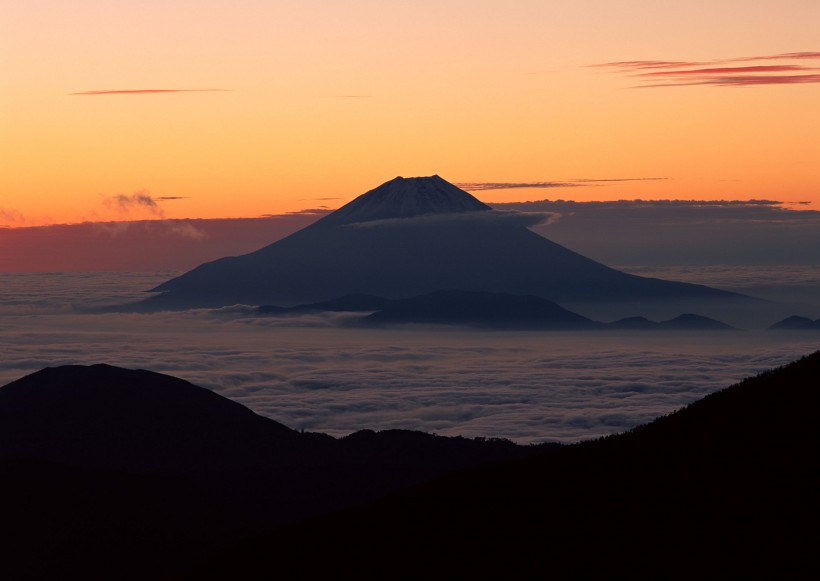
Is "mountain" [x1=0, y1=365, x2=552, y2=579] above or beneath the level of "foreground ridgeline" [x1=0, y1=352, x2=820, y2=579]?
beneath

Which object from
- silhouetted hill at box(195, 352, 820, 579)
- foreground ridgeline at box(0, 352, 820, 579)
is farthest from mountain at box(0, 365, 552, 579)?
silhouetted hill at box(195, 352, 820, 579)

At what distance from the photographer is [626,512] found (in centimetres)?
5175

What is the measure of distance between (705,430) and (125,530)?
113 meters

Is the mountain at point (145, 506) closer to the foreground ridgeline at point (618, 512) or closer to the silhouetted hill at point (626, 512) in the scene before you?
the foreground ridgeline at point (618, 512)

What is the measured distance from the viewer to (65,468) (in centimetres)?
17775

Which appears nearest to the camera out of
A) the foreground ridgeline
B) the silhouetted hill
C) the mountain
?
the silhouetted hill

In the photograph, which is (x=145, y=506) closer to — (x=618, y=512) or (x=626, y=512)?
(x=618, y=512)

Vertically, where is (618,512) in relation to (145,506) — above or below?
above

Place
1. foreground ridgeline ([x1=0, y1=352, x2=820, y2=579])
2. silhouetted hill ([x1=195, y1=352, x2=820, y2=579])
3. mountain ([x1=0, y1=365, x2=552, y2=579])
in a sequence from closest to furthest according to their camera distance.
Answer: silhouetted hill ([x1=195, y1=352, x2=820, y2=579]) < foreground ridgeline ([x1=0, y1=352, x2=820, y2=579]) < mountain ([x1=0, y1=365, x2=552, y2=579])

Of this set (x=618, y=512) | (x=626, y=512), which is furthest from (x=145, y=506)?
(x=626, y=512)

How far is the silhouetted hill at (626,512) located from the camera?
44613 mm

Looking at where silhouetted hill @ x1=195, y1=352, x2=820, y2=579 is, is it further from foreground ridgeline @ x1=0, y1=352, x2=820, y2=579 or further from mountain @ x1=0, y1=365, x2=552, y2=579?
mountain @ x1=0, y1=365, x2=552, y2=579

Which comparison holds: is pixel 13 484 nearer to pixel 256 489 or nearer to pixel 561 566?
pixel 256 489

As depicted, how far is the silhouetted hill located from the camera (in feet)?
146
